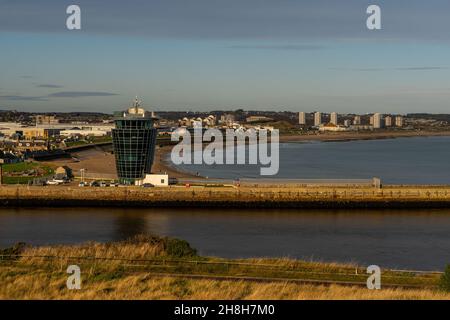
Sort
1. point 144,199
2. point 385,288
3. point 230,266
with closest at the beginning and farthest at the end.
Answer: point 385,288
point 230,266
point 144,199

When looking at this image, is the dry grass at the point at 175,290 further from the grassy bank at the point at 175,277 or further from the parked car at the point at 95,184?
the parked car at the point at 95,184

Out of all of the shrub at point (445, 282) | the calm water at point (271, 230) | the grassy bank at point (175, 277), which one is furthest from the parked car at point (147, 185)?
the shrub at point (445, 282)

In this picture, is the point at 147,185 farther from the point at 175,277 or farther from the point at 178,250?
the point at 175,277

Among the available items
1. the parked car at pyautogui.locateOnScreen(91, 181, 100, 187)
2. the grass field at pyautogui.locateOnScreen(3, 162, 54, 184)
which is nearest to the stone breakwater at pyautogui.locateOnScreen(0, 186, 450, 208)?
the parked car at pyautogui.locateOnScreen(91, 181, 100, 187)

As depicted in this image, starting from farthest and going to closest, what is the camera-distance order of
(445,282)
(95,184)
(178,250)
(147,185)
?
(95,184)
(147,185)
(178,250)
(445,282)

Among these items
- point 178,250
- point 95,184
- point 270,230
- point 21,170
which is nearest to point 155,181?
point 95,184

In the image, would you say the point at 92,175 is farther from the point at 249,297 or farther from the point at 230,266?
the point at 249,297
